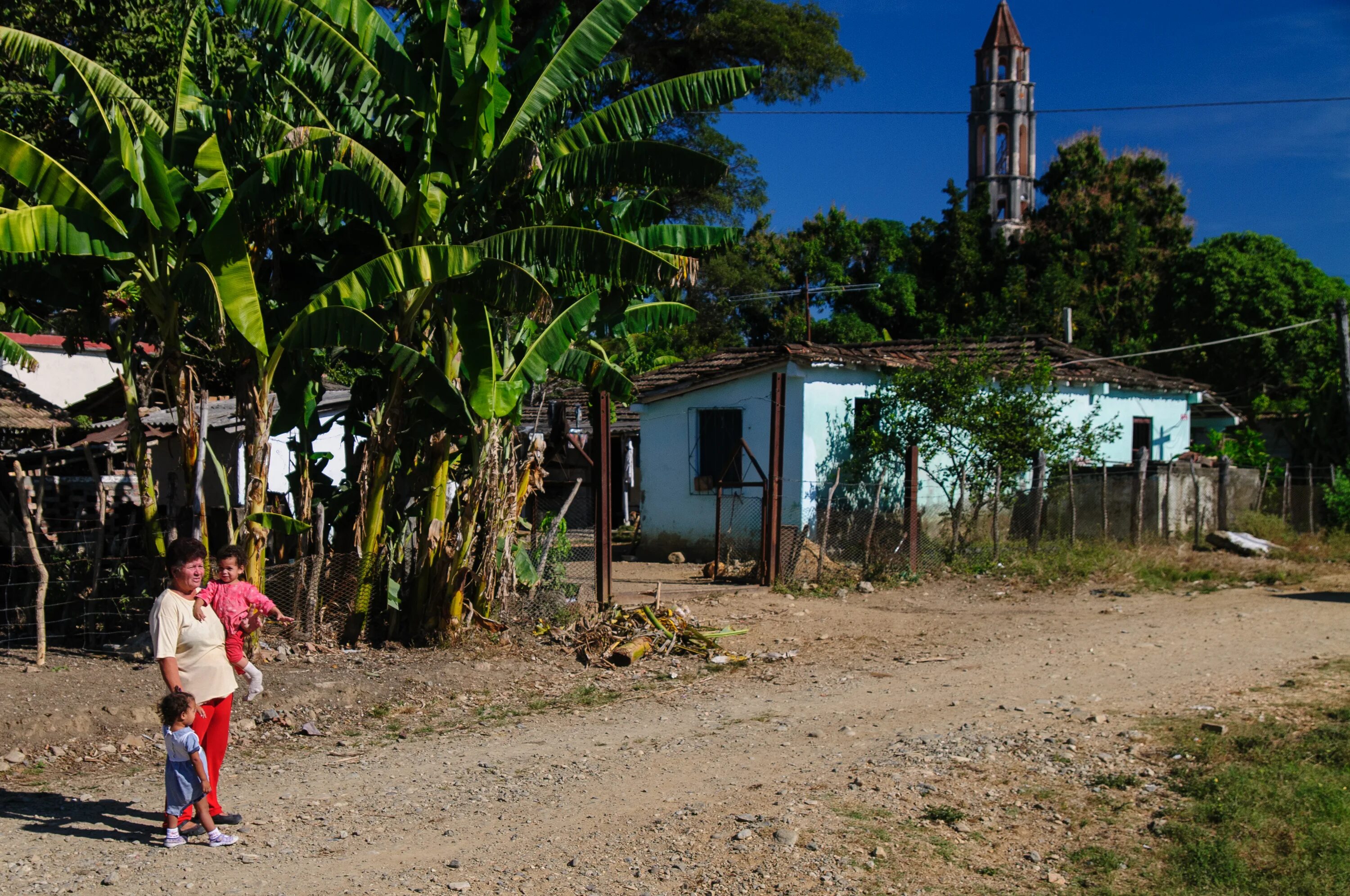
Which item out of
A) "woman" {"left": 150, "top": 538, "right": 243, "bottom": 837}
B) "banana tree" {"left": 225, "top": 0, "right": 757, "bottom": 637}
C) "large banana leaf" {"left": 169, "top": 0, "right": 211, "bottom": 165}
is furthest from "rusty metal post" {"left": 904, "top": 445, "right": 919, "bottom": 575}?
"woman" {"left": 150, "top": 538, "right": 243, "bottom": 837}

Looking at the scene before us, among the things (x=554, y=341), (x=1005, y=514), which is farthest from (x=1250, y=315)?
(x=554, y=341)

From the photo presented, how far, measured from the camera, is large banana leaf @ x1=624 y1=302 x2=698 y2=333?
10.7m

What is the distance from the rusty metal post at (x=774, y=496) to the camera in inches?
550

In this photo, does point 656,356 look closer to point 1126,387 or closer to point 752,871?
point 752,871

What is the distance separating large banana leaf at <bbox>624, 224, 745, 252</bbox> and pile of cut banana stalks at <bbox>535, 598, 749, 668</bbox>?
141 inches

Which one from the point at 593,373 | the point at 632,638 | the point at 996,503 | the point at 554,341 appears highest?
the point at 554,341

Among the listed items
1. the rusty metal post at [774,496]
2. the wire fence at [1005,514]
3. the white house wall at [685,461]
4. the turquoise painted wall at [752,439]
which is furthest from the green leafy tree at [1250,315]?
the rusty metal post at [774,496]

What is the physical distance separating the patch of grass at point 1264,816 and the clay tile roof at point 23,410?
11219mm

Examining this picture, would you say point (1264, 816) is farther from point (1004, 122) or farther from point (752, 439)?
point (1004, 122)

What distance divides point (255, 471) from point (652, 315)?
3.94 m

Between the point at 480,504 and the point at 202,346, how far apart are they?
5.35 metres

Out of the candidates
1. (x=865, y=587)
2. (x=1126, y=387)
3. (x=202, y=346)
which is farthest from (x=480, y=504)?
(x=1126, y=387)

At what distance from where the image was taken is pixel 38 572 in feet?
28.6

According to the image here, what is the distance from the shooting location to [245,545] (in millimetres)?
8945
